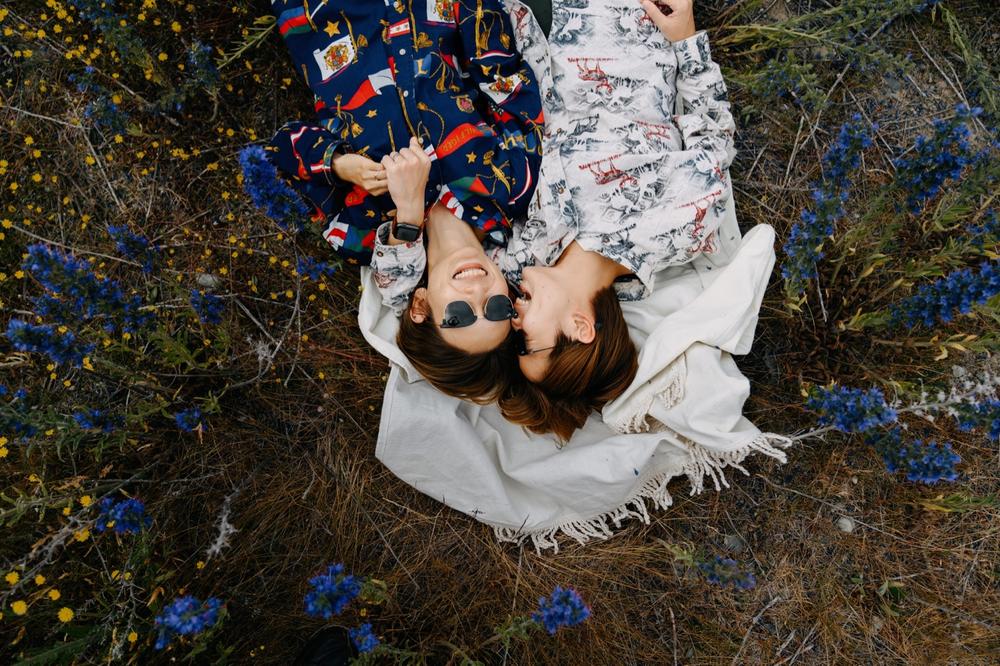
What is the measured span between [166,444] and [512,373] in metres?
1.60

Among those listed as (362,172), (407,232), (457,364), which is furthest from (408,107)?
(457,364)

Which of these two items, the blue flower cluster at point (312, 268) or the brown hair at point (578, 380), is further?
the blue flower cluster at point (312, 268)

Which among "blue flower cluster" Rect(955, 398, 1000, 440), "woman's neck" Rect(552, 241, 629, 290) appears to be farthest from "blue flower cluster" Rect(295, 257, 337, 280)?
"blue flower cluster" Rect(955, 398, 1000, 440)

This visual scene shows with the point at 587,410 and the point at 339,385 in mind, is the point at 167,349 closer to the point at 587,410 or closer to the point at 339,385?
the point at 339,385

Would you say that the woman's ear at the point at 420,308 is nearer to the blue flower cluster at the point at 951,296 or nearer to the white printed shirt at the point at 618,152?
the white printed shirt at the point at 618,152

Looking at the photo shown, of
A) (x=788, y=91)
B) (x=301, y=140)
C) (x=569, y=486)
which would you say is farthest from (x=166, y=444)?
(x=788, y=91)

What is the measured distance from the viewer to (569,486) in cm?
297

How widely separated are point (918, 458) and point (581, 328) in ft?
4.47

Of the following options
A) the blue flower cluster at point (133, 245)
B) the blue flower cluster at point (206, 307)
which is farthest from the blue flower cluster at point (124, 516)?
the blue flower cluster at point (133, 245)

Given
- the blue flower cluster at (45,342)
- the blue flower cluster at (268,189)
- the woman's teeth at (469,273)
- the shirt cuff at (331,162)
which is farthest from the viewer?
the shirt cuff at (331,162)

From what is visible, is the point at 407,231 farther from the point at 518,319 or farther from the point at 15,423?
the point at 15,423

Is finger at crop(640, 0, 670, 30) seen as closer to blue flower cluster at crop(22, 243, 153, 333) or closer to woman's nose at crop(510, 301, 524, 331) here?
woman's nose at crop(510, 301, 524, 331)

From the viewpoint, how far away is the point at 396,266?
2.76 m

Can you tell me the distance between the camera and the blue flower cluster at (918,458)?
2359mm
